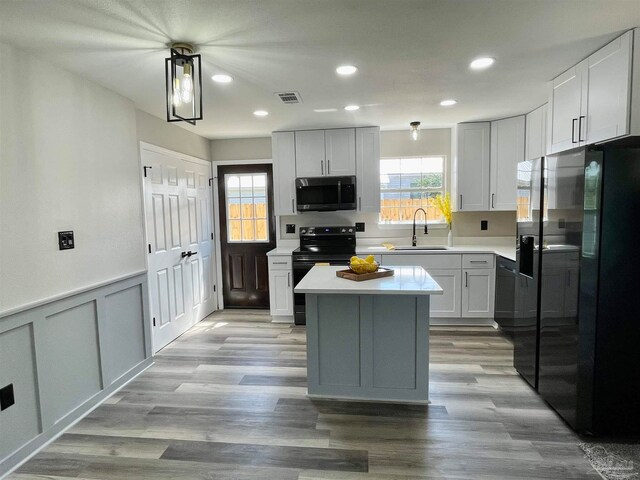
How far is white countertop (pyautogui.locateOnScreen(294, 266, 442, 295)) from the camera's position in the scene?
7.24 feet

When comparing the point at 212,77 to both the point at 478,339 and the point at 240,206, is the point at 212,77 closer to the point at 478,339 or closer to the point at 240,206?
the point at 240,206

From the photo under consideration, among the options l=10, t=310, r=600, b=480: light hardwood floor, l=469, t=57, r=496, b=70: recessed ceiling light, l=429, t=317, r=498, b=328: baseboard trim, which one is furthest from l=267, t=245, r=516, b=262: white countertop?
l=469, t=57, r=496, b=70: recessed ceiling light

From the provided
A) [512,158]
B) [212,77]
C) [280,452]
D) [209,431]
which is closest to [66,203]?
[212,77]

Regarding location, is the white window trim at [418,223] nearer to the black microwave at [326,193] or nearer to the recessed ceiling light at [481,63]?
the black microwave at [326,193]

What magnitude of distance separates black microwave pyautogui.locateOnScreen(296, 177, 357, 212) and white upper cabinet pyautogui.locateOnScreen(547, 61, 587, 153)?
2028 mm

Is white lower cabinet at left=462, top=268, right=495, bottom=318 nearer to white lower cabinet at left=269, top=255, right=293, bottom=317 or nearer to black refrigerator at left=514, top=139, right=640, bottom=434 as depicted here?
black refrigerator at left=514, top=139, right=640, bottom=434

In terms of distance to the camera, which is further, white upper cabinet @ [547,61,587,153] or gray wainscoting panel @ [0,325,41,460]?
white upper cabinet @ [547,61,587,153]

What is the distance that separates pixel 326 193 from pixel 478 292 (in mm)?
2080

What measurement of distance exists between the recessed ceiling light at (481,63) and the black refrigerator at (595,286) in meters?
0.75

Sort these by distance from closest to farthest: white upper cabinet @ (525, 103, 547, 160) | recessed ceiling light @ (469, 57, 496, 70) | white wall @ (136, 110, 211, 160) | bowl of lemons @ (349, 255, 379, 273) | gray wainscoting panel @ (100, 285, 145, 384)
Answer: recessed ceiling light @ (469, 57, 496, 70), bowl of lemons @ (349, 255, 379, 273), gray wainscoting panel @ (100, 285, 145, 384), white wall @ (136, 110, 211, 160), white upper cabinet @ (525, 103, 547, 160)

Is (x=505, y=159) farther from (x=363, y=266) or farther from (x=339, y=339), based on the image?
(x=339, y=339)

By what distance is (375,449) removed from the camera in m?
2.04

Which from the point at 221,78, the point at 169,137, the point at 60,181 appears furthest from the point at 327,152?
the point at 60,181

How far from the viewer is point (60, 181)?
7.60 feet
